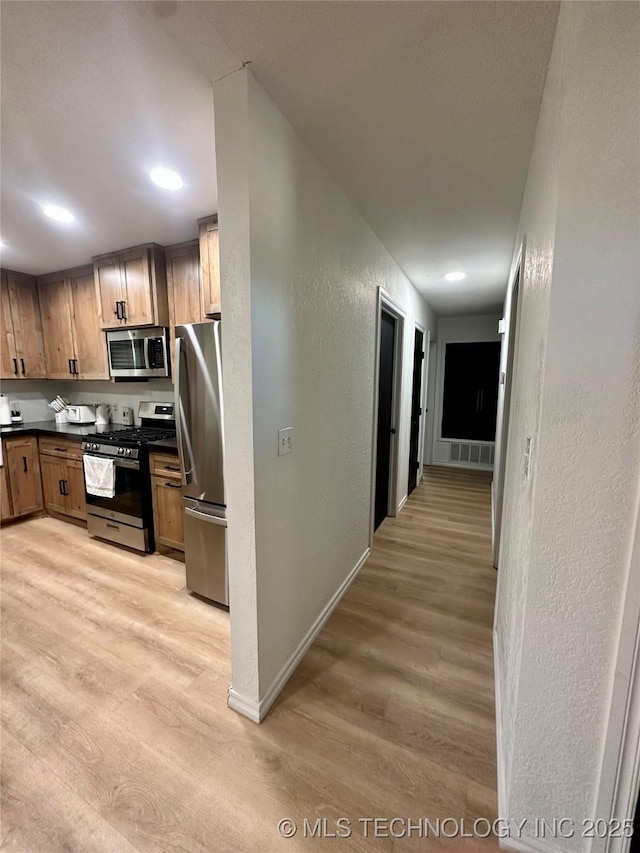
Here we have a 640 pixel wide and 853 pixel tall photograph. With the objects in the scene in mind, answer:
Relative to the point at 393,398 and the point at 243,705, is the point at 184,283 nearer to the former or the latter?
the point at 393,398

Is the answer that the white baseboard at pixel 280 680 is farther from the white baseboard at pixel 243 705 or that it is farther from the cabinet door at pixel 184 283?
the cabinet door at pixel 184 283

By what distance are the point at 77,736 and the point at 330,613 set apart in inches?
51.3

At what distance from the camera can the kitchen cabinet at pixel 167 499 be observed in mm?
2527

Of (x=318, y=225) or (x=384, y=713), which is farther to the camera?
(x=318, y=225)

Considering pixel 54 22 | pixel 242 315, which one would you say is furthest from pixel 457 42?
pixel 54 22

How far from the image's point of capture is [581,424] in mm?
880

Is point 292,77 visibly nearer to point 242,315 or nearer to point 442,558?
point 242,315

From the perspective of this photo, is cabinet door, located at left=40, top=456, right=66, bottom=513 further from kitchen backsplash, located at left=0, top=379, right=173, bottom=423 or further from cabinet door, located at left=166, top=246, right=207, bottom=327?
cabinet door, located at left=166, top=246, right=207, bottom=327

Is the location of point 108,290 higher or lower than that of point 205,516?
higher

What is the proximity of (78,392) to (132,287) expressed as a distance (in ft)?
6.23

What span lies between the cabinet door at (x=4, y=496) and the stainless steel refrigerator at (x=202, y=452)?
2307 mm

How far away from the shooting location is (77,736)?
140 cm

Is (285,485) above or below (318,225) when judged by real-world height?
below

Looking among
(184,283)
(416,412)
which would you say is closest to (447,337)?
(416,412)
